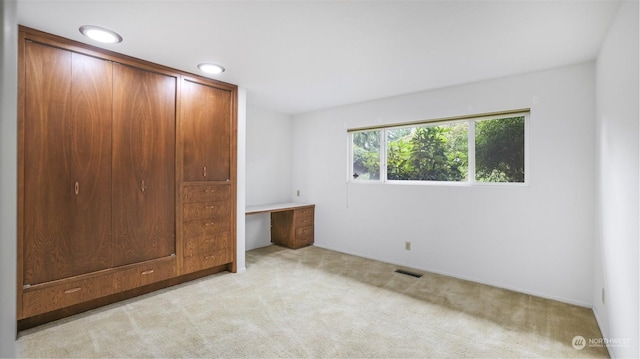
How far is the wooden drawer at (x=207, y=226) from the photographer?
3277 millimetres

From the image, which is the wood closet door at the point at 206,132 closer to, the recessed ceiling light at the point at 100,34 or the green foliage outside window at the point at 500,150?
the recessed ceiling light at the point at 100,34

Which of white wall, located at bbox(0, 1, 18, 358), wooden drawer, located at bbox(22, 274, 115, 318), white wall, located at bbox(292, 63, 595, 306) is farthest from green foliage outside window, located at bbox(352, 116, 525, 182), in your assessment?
white wall, located at bbox(0, 1, 18, 358)

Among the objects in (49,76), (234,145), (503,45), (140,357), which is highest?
(503,45)

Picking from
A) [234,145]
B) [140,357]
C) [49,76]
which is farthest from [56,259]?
[234,145]

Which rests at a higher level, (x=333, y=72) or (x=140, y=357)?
(x=333, y=72)

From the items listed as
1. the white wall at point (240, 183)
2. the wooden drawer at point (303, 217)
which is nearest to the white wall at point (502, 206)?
the wooden drawer at point (303, 217)

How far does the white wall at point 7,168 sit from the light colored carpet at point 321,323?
1.79m

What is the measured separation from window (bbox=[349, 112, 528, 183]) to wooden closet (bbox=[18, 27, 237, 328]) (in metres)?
2.07

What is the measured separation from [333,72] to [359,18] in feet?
3.68

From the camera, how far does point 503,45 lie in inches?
97.8

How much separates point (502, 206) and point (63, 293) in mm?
4119

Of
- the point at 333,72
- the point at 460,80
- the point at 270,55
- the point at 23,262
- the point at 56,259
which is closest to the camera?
the point at 23,262

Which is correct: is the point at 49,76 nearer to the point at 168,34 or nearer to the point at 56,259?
the point at 168,34

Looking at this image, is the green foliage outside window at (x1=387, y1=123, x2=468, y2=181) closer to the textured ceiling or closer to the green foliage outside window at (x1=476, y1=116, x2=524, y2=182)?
the green foliage outside window at (x1=476, y1=116, x2=524, y2=182)
